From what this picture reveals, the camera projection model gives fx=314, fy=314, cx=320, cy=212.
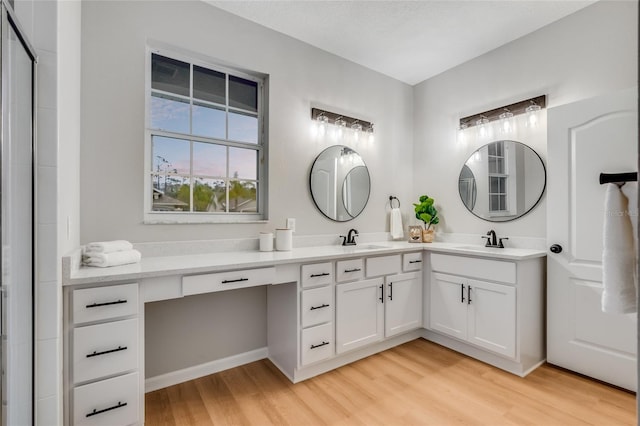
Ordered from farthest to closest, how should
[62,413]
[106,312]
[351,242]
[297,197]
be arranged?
[351,242]
[297,197]
[106,312]
[62,413]

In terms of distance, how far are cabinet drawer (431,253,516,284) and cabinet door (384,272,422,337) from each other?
9.3 inches

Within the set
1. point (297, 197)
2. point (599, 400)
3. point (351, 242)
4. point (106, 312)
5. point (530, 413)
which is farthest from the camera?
point (351, 242)

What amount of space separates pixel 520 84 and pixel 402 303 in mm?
2226

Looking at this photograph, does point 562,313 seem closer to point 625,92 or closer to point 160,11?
point 625,92

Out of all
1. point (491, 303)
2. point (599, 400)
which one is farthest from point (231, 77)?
point (599, 400)

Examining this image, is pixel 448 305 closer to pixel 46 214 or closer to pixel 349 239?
pixel 349 239

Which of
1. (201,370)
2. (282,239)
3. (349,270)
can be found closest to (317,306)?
(349,270)

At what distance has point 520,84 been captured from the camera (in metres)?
2.82

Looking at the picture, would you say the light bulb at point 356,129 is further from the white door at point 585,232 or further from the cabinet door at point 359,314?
the white door at point 585,232

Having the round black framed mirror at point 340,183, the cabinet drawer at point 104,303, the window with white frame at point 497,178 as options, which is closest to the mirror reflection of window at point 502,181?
the window with white frame at point 497,178

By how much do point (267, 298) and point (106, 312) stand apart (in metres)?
1.24

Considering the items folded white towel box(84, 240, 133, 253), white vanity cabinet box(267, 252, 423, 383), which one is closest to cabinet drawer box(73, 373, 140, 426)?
folded white towel box(84, 240, 133, 253)

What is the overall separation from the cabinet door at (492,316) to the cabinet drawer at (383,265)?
60 cm

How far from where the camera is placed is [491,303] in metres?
2.44
